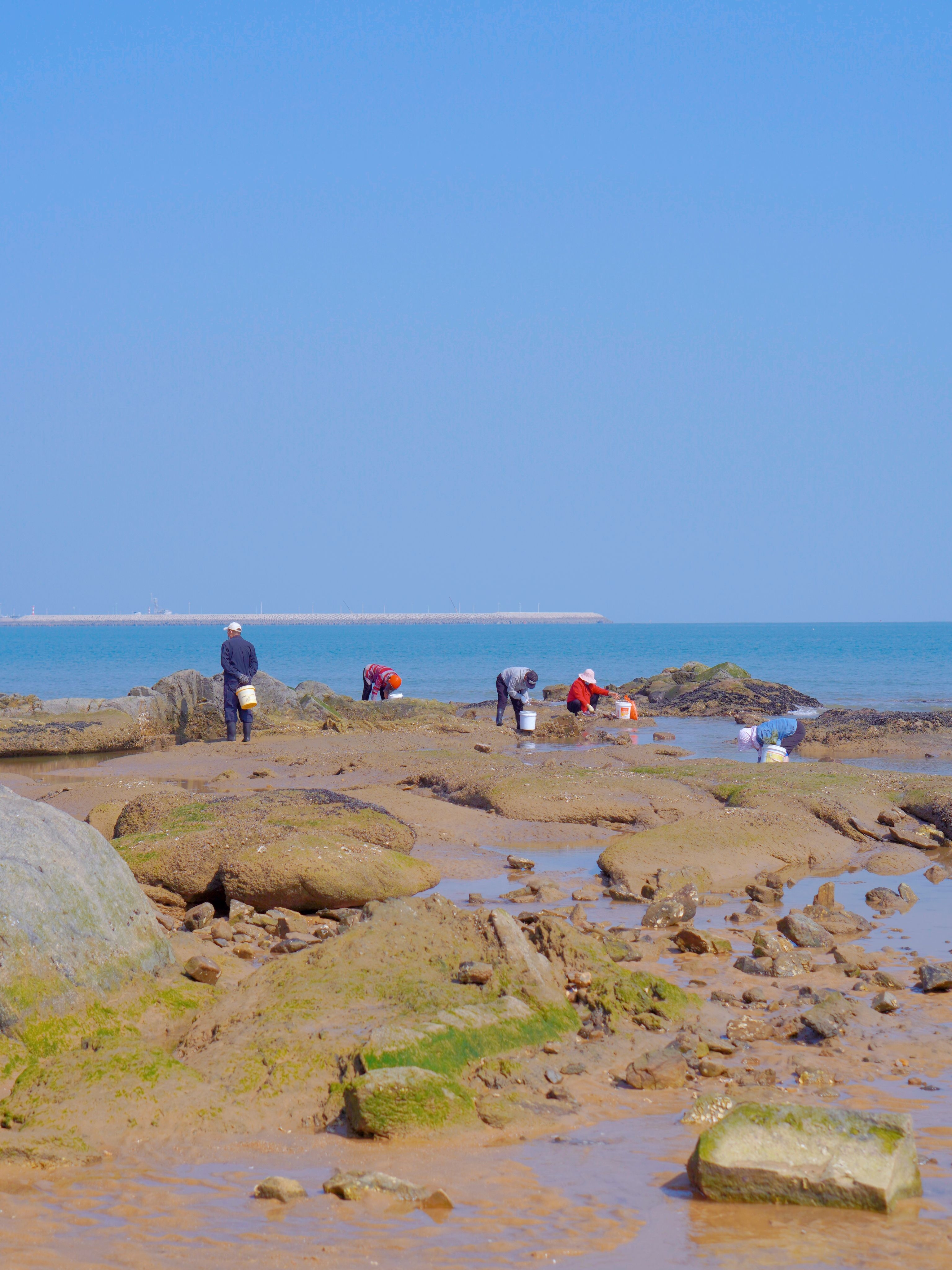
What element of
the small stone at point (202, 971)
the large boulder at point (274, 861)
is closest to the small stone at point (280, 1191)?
Answer: the small stone at point (202, 971)

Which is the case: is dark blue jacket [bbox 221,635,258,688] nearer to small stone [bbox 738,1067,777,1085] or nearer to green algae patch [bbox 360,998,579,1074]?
green algae patch [bbox 360,998,579,1074]

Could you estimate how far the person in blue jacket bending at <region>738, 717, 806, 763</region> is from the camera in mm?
16359

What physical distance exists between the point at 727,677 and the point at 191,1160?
109 feet

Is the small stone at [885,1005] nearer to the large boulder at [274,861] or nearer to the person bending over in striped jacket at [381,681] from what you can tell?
the large boulder at [274,861]

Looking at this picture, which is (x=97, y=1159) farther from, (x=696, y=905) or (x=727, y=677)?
(x=727, y=677)

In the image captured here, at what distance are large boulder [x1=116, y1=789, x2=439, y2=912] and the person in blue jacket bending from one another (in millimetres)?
8408

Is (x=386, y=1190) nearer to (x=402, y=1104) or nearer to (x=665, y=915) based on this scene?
(x=402, y=1104)

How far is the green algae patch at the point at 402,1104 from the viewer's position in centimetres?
423

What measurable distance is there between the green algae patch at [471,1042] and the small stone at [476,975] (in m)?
0.27

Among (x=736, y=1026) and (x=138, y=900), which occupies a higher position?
(x=138, y=900)

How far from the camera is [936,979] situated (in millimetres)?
6117

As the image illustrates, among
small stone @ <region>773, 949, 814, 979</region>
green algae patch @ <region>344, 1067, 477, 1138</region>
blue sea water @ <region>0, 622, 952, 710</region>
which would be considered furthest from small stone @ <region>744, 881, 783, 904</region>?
blue sea water @ <region>0, 622, 952, 710</region>

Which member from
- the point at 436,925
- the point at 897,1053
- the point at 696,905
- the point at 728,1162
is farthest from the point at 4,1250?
the point at 696,905

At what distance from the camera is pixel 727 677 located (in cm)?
3597
